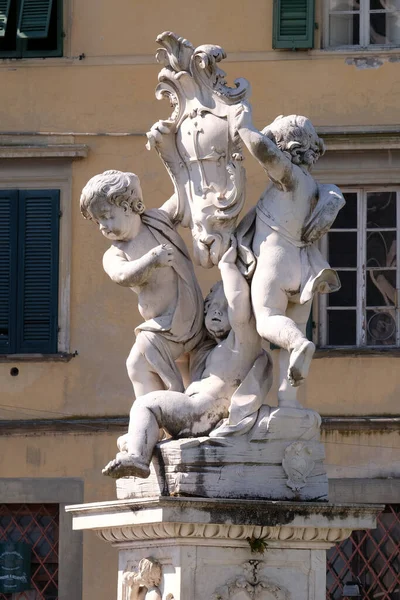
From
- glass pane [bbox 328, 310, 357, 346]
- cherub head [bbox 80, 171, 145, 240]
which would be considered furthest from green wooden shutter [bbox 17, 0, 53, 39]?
cherub head [bbox 80, 171, 145, 240]

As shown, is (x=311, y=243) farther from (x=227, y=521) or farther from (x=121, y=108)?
(x=121, y=108)

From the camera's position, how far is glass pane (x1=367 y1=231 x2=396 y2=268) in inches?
856

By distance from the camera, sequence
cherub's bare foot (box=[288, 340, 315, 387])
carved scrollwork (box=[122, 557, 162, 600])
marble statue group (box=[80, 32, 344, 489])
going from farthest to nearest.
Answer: marble statue group (box=[80, 32, 344, 489])
carved scrollwork (box=[122, 557, 162, 600])
cherub's bare foot (box=[288, 340, 315, 387])

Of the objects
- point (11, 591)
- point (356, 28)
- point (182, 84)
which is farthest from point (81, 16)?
point (182, 84)

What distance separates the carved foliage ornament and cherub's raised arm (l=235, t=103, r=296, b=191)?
1.89m

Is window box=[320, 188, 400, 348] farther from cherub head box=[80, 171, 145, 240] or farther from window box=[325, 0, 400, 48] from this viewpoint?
cherub head box=[80, 171, 145, 240]

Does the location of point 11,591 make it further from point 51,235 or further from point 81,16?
point 81,16

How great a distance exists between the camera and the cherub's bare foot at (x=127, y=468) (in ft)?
37.5

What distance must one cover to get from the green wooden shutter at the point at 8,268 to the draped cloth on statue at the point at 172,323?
9.78 m

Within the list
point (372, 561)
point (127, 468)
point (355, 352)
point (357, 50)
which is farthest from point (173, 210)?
point (357, 50)

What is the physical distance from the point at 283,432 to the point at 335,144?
9.94 meters

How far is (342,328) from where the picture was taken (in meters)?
21.7

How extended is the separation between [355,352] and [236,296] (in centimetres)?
941

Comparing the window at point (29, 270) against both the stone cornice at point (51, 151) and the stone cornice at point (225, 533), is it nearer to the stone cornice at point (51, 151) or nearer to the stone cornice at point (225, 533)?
the stone cornice at point (51, 151)
